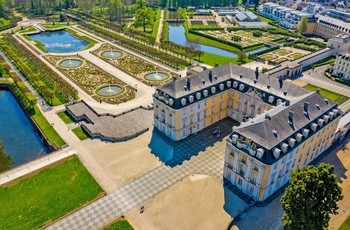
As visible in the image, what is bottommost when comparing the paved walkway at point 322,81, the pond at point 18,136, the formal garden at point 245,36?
the pond at point 18,136

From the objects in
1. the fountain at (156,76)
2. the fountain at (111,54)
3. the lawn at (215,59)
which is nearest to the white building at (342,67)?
the lawn at (215,59)

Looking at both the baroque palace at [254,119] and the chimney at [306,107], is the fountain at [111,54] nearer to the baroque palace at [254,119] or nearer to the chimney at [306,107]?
the baroque palace at [254,119]

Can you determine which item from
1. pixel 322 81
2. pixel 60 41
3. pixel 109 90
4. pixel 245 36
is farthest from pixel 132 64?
pixel 322 81

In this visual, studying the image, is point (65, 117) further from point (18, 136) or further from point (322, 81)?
point (322, 81)

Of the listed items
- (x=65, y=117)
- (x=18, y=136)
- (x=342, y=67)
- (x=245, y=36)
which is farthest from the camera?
(x=245, y=36)

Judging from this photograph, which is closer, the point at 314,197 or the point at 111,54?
the point at 314,197

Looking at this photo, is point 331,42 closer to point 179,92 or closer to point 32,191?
point 179,92

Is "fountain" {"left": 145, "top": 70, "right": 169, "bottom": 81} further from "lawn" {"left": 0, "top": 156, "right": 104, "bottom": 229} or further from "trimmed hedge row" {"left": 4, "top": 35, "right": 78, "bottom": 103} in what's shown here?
"lawn" {"left": 0, "top": 156, "right": 104, "bottom": 229}
